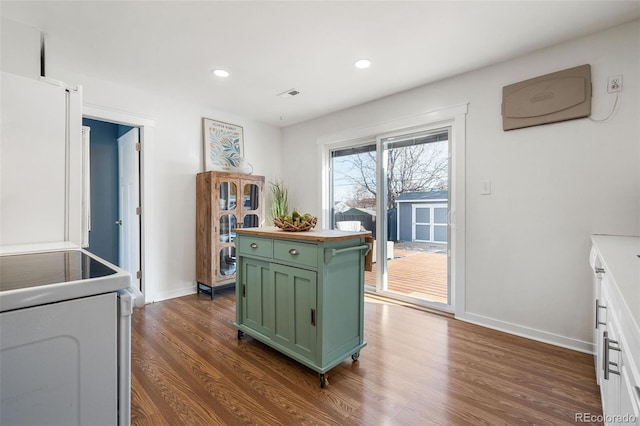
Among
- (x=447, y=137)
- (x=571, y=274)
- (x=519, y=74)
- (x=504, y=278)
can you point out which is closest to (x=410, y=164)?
(x=447, y=137)

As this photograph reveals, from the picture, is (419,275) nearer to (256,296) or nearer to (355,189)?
(355,189)

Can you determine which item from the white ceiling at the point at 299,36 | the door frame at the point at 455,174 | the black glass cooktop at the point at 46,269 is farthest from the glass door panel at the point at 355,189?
the black glass cooktop at the point at 46,269

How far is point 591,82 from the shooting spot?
7.18ft

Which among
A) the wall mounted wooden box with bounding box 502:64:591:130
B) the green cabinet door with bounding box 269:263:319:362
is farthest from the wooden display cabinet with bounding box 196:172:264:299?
the wall mounted wooden box with bounding box 502:64:591:130

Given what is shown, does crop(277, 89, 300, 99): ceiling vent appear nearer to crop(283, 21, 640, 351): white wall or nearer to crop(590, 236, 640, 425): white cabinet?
crop(283, 21, 640, 351): white wall

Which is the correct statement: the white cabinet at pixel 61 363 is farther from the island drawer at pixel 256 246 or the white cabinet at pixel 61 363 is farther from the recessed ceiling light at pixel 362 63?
the recessed ceiling light at pixel 362 63

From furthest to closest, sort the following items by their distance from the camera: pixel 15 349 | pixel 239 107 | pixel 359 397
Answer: pixel 239 107 < pixel 359 397 < pixel 15 349

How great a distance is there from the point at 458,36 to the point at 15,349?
2.85 m

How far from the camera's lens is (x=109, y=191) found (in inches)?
163

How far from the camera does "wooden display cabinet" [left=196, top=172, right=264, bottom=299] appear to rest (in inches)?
138

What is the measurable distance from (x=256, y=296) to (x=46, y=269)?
1.45m

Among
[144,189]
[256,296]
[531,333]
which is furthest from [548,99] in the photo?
[144,189]

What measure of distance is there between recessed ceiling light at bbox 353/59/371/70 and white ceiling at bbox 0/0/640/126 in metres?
0.07

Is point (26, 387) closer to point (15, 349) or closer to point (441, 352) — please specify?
point (15, 349)
